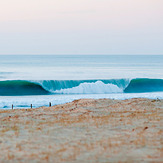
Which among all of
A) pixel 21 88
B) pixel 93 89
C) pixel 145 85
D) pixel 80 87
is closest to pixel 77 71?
pixel 145 85

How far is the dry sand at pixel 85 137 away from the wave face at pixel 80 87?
818 inches

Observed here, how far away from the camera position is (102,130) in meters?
9.35

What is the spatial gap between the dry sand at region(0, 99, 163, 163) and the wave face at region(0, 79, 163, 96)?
20788mm

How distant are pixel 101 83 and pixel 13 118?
25.6m

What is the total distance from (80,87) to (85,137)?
27348 mm

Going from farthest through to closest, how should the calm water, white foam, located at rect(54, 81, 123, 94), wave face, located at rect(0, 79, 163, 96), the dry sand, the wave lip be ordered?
1. the calm water
2. white foam, located at rect(54, 81, 123, 94)
3. wave face, located at rect(0, 79, 163, 96)
4. the wave lip
5. the dry sand

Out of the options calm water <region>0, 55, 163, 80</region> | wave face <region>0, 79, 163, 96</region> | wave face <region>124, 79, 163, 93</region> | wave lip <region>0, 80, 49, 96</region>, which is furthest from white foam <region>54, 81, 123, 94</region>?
calm water <region>0, 55, 163, 80</region>

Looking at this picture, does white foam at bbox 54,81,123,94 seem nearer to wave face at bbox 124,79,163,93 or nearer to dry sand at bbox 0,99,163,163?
wave face at bbox 124,79,163,93

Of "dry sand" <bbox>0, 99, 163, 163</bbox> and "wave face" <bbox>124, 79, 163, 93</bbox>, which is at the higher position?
"wave face" <bbox>124, 79, 163, 93</bbox>

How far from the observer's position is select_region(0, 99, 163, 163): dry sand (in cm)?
685

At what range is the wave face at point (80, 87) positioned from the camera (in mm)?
33653

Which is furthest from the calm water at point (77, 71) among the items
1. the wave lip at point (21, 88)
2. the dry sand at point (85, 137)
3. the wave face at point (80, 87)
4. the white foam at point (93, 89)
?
the dry sand at point (85, 137)

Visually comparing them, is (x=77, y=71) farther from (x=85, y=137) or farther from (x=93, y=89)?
(x=85, y=137)

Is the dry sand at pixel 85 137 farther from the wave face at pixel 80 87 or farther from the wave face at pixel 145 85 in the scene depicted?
the wave face at pixel 145 85
